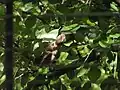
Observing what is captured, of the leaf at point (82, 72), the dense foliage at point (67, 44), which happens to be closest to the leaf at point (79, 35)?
the dense foliage at point (67, 44)

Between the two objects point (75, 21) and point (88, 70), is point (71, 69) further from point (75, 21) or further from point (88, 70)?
point (75, 21)

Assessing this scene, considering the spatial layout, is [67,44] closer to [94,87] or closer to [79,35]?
[79,35]

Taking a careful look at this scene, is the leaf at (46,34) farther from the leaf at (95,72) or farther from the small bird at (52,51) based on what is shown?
the leaf at (95,72)

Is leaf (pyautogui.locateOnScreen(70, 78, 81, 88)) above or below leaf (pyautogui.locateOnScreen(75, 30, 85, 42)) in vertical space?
below

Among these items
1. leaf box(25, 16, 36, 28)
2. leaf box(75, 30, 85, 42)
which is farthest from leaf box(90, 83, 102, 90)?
leaf box(25, 16, 36, 28)

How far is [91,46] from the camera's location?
5.66 feet

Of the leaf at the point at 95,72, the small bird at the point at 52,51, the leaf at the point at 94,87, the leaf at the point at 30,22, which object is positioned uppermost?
the leaf at the point at 30,22

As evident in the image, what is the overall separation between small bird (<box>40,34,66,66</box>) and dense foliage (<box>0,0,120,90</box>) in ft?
0.06

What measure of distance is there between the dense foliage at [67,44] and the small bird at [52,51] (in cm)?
2

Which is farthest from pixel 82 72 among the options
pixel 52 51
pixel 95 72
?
pixel 52 51

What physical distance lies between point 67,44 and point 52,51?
0.07 m

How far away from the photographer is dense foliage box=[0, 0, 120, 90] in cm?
172

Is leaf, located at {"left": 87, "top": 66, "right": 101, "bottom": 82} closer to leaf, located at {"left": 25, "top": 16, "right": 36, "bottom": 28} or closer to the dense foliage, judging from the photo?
the dense foliage

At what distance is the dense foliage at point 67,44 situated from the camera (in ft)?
5.65
